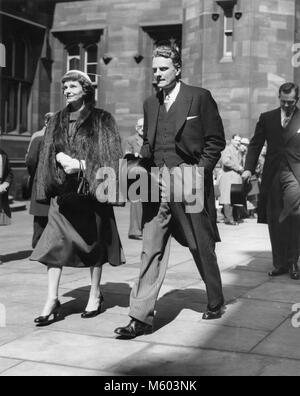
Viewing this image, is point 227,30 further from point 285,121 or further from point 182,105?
point 182,105

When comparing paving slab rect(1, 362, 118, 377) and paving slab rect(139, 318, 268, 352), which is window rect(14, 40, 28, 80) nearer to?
paving slab rect(139, 318, 268, 352)

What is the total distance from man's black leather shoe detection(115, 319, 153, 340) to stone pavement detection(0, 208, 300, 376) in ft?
0.20

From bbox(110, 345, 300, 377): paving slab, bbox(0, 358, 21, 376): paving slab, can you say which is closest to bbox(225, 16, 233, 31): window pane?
bbox(110, 345, 300, 377): paving slab

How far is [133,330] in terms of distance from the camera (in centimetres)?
482

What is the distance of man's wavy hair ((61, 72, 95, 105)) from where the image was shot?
536 cm

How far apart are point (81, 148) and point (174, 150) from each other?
71 centimetres

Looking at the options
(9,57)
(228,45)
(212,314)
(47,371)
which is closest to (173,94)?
(212,314)

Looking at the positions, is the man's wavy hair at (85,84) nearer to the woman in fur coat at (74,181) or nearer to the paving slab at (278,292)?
the woman in fur coat at (74,181)

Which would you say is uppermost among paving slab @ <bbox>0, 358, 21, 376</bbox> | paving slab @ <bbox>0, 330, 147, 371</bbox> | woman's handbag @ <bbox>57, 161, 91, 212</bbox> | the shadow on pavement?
woman's handbag @ <bbox>57, 161, 91, 212</bbox>

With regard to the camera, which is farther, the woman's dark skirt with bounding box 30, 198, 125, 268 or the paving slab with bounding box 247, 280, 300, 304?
the paving slab with bounding box 247, 280, 300, 304

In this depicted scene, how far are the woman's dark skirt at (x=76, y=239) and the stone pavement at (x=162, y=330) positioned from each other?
438 millimetres

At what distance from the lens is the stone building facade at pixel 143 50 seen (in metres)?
18.0
